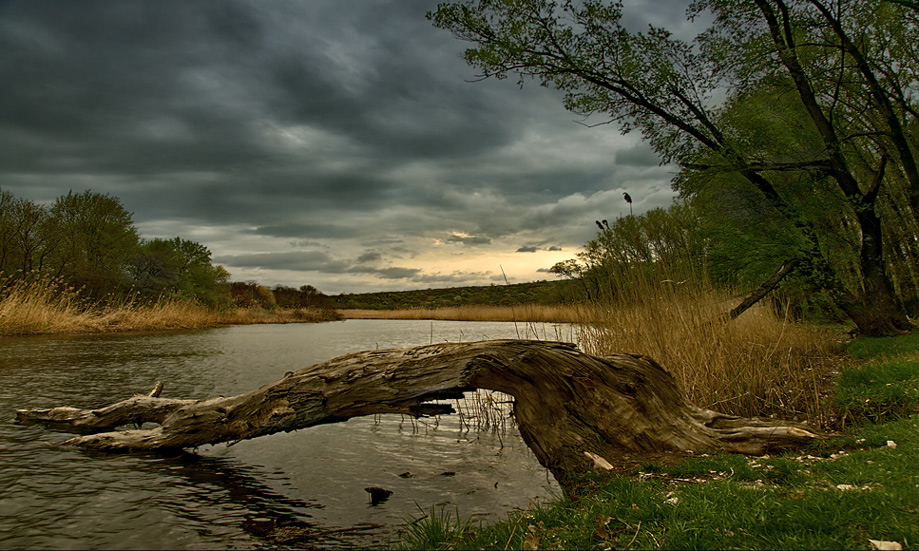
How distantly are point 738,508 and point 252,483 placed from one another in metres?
3.52

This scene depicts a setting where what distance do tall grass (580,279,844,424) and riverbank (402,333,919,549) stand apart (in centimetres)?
152

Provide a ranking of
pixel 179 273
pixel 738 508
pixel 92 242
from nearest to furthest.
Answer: pixel 738 508 < pixel 92 242 < pixel 179 273

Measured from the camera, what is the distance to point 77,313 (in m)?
15.5

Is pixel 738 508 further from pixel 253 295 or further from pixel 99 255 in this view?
pixel 253 295

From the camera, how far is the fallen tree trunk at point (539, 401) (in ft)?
11.9

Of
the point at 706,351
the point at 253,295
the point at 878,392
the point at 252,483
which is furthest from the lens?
the point at 253,295

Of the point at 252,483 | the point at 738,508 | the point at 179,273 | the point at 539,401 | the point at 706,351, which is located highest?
the point at 179,273

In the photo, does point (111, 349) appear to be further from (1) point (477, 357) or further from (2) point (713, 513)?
(2) point (713, 513)

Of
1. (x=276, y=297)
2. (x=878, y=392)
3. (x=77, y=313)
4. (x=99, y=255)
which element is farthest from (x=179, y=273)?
(x=878, y=392)

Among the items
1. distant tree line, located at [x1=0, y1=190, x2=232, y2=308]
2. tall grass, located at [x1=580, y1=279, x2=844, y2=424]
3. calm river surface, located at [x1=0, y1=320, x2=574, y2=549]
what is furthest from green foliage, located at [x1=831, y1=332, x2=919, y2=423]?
distant tree line, located at [x1=0, y1=190, x2=232, y2=308]

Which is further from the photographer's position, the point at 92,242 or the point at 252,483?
the point at 92,242

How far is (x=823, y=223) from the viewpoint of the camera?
31.6ft

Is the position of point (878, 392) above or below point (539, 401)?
below

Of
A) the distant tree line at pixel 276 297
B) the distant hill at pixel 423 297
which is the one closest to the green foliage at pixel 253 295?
the distant tree line at pixel 276 297
